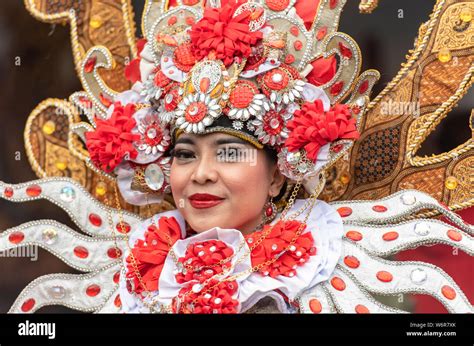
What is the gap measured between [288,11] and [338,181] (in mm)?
641

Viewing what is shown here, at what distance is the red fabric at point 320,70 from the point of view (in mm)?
2643

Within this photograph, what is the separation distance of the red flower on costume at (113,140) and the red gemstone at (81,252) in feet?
1.26

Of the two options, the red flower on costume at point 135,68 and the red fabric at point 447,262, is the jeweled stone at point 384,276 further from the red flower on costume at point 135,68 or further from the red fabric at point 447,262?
the red flower on costume at point 135,68

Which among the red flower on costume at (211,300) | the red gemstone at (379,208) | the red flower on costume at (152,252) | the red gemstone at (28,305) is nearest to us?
the red flower on costume at (211,300)

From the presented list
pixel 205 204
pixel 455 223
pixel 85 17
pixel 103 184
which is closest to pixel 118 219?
pixel 103 184

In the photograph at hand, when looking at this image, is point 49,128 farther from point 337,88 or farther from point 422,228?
point 422,228

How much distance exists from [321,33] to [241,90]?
42 centimetres

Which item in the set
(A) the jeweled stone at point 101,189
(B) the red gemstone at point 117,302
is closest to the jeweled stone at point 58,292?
(B) the red gemstone at point 117,302

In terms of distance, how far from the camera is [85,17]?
3150 millimetres

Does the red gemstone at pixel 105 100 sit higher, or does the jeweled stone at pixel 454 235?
the red gemstone at pixel 105 100

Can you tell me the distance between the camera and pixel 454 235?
2547 millimetres

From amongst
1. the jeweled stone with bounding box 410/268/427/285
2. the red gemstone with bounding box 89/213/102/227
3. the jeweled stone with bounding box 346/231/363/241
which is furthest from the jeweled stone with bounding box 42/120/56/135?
the jeweled stone with bounding box 410/268/427/285

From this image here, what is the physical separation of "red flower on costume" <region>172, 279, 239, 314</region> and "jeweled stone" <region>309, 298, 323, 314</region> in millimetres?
235

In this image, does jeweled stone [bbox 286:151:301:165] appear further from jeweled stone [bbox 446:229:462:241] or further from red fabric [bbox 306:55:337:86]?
jeweled stone [bbox 446:229:462:241]
